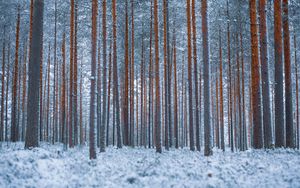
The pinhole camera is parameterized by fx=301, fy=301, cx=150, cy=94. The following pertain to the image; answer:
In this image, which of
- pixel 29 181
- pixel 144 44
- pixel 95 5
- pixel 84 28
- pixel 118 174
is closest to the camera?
pixel 29 181

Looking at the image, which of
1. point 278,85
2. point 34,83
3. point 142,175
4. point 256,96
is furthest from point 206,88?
point 34,83

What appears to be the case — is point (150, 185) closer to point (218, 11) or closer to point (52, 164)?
point (52, 164)

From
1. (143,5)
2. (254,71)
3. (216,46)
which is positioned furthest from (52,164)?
(216,46)

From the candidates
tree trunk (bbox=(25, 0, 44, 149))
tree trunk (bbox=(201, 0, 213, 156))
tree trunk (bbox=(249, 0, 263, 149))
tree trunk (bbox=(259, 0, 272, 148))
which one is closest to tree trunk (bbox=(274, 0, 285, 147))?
tree trunk (bbox=(259, 0, 272, 148))

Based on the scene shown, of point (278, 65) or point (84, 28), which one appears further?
point (84, 28)

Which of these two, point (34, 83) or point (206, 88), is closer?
point (34, 83)

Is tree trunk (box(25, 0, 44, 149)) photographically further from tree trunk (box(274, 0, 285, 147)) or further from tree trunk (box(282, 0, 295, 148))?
tree trunk (box(282, 0, 295, 148))

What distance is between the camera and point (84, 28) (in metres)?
22.7

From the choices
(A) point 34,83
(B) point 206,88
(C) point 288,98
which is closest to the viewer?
(A) point 34,83

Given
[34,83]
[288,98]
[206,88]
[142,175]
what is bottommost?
[142,175]

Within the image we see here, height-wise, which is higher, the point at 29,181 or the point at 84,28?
the point at 84,28

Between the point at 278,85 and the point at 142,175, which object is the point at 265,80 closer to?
the point at 278,85

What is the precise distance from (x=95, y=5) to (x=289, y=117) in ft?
30.3

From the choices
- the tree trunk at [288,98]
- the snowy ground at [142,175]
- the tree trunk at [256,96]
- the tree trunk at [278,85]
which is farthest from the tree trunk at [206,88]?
the tree trunk at [288,98]
